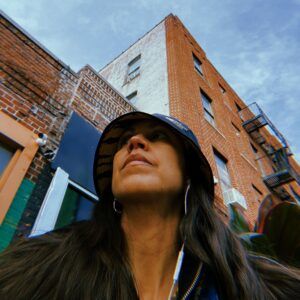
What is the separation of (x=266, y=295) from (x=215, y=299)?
1.19 ft

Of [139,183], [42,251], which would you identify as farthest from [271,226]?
→ [42,251]

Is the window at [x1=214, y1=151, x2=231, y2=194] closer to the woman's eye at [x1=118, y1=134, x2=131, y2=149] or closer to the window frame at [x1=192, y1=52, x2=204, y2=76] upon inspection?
the window frame at [x1=192, y1=52, x2=204, y2=76]

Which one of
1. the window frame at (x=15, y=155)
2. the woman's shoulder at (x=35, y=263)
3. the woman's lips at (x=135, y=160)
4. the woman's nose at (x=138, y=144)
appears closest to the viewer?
the woman's shoulder at (x=35, y=263)

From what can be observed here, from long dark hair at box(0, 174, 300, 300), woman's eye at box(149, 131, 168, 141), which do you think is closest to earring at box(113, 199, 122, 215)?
long dark hair at box(0, 174, 300, 300)

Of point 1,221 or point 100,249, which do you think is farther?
point 1,221

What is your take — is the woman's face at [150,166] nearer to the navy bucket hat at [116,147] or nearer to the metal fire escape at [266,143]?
the navy bucket hat at [116,147]

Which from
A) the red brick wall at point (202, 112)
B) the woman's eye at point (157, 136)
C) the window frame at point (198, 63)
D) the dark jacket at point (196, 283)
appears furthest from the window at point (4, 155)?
the window frame at point (198, 63)

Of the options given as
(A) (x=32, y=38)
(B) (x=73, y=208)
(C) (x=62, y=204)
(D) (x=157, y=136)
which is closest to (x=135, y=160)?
(D) (x=157, y=136)

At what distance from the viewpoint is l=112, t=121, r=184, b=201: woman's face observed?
1.72 m

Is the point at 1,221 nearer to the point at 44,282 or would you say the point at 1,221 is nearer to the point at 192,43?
the point at 44,282

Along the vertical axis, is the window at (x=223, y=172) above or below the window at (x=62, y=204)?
above

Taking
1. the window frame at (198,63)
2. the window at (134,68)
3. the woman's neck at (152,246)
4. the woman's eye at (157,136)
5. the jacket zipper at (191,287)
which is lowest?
the jacket zipper at (191,287)

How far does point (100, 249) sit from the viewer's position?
1.63 m

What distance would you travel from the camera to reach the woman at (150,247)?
4.37 feet
